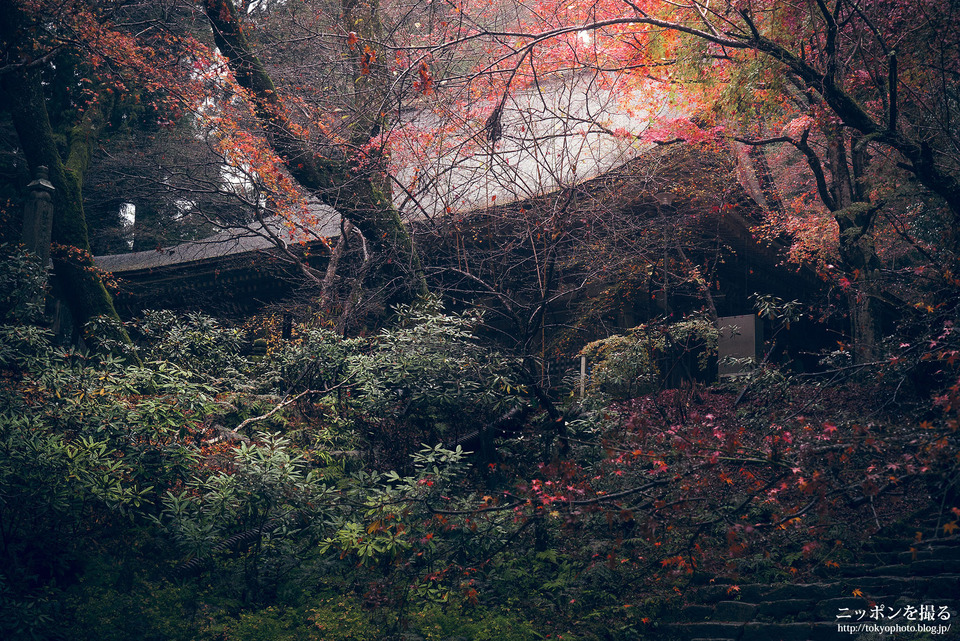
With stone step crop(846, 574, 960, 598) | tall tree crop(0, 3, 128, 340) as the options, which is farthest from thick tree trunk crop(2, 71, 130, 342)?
stone step crop(846, 574, 960, 598)

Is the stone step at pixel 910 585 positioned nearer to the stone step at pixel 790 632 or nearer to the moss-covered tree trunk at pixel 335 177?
the stone step at pixel 790 632

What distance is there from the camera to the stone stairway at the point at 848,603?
410 centimetres

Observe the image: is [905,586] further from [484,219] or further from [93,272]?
[93,272]

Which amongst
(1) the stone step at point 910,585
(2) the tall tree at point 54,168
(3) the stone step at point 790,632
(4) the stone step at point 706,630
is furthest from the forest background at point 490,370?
(3) the stone step at point 790,632

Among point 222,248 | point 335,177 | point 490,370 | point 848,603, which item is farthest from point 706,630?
point 222,248

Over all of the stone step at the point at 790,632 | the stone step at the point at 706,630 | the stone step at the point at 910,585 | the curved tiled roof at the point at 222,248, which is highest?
the curved tiled roof at the point at 222,248

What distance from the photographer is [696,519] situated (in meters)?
6.18

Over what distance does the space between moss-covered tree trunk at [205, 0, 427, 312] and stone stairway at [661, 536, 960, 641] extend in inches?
221

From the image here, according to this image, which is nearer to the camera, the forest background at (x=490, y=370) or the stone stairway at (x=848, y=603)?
the stone stairway at (x=848, y=603)

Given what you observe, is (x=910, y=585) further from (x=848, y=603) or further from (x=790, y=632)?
(x=790, y=632)

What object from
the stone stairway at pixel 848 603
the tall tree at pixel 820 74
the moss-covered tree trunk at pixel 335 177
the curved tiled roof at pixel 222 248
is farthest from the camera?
the curved tiled roof at pixel 222 248

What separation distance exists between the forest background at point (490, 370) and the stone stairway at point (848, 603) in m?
0.27

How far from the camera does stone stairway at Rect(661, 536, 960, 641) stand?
4.10 meters

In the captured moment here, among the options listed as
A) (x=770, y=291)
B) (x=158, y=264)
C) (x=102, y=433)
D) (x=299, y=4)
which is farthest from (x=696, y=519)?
(x=299, y=4)
